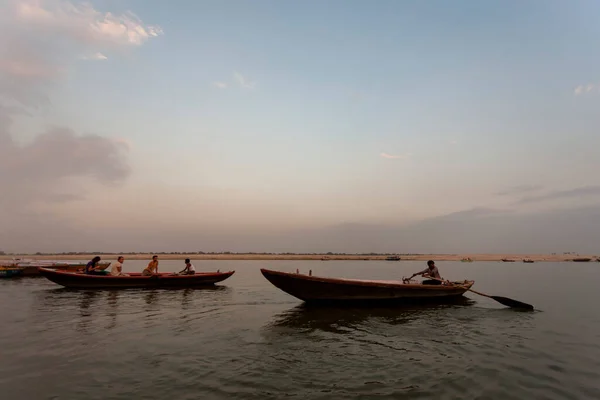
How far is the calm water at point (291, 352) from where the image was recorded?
7.09m

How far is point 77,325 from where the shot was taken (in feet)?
40.8

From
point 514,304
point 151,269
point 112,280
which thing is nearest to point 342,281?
point 514,304

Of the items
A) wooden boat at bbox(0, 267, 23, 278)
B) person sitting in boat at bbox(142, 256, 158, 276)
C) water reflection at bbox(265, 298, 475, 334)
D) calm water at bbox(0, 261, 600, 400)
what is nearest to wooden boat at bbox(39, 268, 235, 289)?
person sitting in boat at bbox(142, 256, 158, 276)

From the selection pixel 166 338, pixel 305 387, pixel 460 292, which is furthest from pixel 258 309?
pixel 460 292

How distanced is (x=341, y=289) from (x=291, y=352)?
6.75m

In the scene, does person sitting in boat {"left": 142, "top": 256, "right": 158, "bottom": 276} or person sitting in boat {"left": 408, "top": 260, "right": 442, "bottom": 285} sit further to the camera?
person sitting in boat {"left": 142, "top": 256, "right": 158, "bottom": 276}

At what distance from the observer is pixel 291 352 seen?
9562mm

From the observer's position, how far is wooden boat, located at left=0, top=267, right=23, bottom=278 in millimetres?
30328

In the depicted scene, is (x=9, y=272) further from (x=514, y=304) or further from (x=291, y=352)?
(x=514, y=304)

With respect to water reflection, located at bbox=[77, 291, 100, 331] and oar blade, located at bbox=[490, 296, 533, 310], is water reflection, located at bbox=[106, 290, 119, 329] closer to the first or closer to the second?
water reflection, located at bbox=[77, 291, 100, 331]

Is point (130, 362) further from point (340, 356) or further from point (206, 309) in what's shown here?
point (206, 309)

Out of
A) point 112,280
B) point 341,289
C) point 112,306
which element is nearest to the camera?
point 341,289

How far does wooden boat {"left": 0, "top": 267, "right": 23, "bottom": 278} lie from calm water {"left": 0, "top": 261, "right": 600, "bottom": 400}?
18554 mm

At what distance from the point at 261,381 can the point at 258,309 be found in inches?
368
